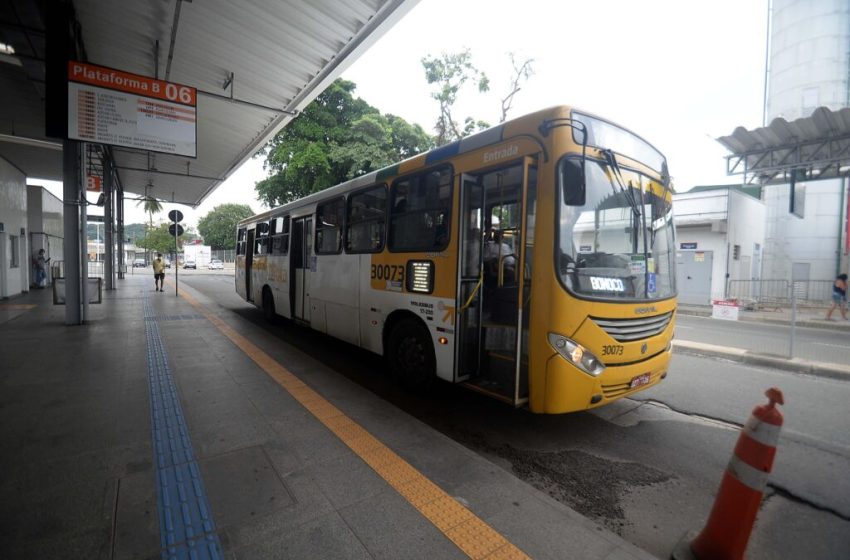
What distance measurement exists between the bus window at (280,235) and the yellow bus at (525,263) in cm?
296

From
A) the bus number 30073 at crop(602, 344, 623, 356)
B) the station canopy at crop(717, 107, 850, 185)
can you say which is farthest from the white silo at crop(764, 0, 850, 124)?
the bus number 30073 at crop(602, 344, 623, 356)

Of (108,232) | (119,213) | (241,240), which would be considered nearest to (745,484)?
(241,240)

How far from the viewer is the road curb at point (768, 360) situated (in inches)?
258

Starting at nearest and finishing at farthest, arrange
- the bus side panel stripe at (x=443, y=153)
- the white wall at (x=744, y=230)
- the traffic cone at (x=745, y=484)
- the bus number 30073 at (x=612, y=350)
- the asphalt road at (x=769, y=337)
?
the traffic cone at (x=745, y=484) → the bus number 30073 at (x=612, y=350) → the bus side panel stripe at (x=443, y=153) → the asphalt road at (x=769, y=337) → the white wall at (x=744, y=230)

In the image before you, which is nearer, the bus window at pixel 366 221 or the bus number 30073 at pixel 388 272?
the bus number 30073 at pixel 388 272

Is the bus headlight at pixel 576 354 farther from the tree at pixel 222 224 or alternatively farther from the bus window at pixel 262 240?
the tree at pixel 222 224

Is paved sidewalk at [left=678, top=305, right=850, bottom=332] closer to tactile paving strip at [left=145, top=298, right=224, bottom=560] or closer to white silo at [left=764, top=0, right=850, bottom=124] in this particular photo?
white silo at [left=764, top=0, right=850, bottom=124]

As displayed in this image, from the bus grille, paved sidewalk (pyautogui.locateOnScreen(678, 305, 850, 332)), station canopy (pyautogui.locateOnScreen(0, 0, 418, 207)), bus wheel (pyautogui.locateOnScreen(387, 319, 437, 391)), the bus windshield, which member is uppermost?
station canopy (pyautogui.locateOnScreen(0, 0, 418, 207))

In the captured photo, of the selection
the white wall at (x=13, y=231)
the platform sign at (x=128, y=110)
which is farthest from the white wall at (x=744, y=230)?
the white wall at (x=13, y=231)

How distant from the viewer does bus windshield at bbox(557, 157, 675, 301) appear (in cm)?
348

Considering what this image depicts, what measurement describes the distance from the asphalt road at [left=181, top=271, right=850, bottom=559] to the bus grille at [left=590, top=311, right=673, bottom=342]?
109 cm

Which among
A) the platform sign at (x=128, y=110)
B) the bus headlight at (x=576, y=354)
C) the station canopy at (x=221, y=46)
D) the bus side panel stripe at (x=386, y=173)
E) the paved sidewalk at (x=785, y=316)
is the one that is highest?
the station canopy at (x=221, y=46)

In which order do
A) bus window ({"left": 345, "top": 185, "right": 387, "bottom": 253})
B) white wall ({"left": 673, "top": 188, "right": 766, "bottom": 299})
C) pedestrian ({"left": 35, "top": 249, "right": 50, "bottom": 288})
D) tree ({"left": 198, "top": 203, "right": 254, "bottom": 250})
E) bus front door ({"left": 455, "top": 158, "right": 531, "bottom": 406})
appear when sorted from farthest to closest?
tree ({"left": 198, "top": 203, "right": 254, "bottom": 250}) → white wall ({"left": 673, "top": 188, "right": 766, "bottom": 299}) → pedestrian ({"left": 35, "top": 249, "right": 50, "bottom": 288}) → bus window ({"left": 345, "top": 185, "right": 387, "bottom": 253}) → bus front door ({"left": 455, "top": 158, "right": 531, "bottom": 406})

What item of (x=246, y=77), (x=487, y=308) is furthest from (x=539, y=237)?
(x=246, y=77)
